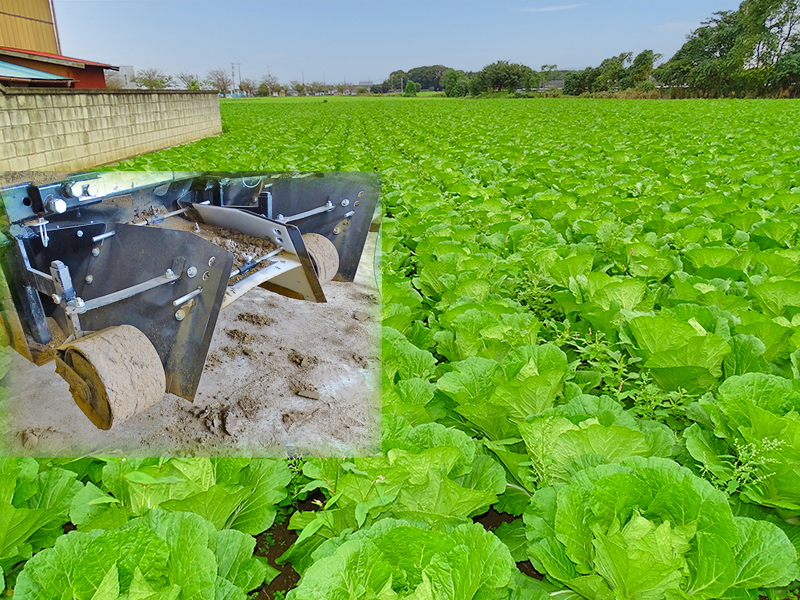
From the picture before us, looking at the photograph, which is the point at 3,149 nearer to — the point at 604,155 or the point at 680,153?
the point at 604,155

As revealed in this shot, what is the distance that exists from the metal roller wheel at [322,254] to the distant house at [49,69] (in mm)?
13030

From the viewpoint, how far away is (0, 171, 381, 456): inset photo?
1.14 m

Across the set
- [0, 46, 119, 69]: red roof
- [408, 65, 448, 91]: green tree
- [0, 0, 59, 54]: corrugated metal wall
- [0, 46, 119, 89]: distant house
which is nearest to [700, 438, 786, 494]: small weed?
[0, 46, 119, 89]: distant house

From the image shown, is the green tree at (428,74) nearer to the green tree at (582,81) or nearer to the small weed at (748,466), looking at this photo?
the green tree at (582,81)

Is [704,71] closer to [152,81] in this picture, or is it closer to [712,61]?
[712,61]

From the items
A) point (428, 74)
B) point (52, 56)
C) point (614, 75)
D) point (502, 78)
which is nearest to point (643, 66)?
point (614, 75)

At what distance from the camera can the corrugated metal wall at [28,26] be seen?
15602 mm

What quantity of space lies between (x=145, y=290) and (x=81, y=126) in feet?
29.9

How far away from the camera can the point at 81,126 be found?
8477mm

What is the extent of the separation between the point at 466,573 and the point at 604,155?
918 centimetres

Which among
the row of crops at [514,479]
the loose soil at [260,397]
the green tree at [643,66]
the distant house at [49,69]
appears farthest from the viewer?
the green tree at [643,66]

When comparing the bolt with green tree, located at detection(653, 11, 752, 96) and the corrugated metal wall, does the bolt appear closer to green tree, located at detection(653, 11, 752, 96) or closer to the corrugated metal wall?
the corrugated metal wall

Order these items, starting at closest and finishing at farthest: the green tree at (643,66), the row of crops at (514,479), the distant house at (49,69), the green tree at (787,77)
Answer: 1. the row of crops at (514,479)
2. the distant house at (49,69)
3. the green tree at (787,77)
4. the green tree at (643,66)

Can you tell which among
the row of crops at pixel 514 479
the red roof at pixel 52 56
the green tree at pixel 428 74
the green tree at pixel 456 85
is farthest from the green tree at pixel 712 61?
the row of crops at pixel 514 479
